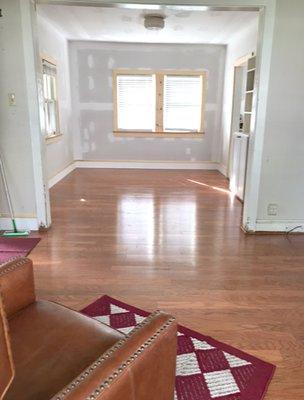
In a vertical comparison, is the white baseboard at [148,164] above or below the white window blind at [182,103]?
below

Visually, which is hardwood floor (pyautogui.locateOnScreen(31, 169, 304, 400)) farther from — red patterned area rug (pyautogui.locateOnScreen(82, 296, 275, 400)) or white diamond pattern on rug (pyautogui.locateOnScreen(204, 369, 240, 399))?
white diamond pattern on rug (pyautogui.locateOnScreen(204, 369, 240, 399))

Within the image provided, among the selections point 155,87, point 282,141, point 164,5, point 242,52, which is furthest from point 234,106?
point 164,5

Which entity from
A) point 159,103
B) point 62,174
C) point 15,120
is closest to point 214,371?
point 15,120

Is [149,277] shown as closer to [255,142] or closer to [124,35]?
[255,142]

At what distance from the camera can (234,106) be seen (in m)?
5.89

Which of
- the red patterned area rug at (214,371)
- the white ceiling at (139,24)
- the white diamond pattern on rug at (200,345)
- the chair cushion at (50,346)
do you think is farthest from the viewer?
the white ceiling at (139,24)

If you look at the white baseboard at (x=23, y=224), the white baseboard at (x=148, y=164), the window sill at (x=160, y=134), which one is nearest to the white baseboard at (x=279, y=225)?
the white baseboard at (x=23, y=224)

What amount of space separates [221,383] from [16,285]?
1.01 metres

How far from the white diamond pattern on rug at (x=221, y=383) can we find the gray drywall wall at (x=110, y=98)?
19.3ft

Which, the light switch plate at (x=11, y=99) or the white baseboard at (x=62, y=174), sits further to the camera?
the white baseboard at (x=62, y=174)

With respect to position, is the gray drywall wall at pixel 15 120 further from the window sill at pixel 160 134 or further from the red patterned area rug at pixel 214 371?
the window sill at pixel 160 134

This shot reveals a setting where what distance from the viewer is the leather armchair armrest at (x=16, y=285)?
4.34 feet

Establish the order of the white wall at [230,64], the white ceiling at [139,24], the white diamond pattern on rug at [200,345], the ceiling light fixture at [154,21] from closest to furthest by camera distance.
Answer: the white diamond pattern on rug at [200,345] < the white ceiling at [139,24] < the ceiling light fixture at [154,21] < the white wall at [230,64]

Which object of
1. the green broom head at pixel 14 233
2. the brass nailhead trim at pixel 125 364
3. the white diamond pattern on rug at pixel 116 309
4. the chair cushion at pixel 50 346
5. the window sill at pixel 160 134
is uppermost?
the window sill at pixel 160 134
